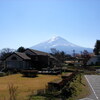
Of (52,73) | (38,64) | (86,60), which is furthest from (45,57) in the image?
(86,60)

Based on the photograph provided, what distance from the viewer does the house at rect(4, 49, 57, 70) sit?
6353 cm

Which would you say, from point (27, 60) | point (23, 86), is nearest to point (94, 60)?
point (27, 60)

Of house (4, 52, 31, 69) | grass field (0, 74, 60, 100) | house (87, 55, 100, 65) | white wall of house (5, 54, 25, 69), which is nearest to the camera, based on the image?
grass field (0, 74, 60, 100)

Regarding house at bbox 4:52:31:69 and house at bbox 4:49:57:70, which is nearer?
house at bbox 4:52:31:69

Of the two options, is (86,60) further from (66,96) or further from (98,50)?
(66,96)

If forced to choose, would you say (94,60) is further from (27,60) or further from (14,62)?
(14,62)

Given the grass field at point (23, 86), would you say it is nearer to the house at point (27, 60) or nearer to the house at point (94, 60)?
the house at point (27, 60)

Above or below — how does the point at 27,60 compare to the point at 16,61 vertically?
above

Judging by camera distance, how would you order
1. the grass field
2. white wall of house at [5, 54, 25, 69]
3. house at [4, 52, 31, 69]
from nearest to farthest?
the grass field → house at [4, 52, 31, 69] → white wall of house at [5, 54, 25, 69]

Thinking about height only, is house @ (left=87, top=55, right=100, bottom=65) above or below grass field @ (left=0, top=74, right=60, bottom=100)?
above

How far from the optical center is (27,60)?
65500 millimetres

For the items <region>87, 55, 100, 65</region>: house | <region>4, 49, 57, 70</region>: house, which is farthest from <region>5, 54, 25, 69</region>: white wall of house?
<region>87, 55, 100, 65</region>: house

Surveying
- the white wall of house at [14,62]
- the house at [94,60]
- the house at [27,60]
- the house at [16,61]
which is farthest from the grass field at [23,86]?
the house at [94,60]

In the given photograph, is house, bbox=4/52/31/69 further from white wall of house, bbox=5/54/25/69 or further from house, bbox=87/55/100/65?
house, bbox=87/55/100/65
